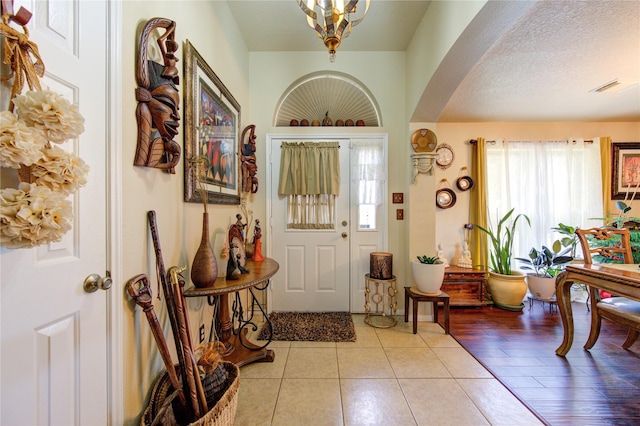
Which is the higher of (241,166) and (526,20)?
(526,20)

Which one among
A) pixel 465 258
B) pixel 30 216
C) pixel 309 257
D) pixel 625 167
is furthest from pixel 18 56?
pixel 625 167

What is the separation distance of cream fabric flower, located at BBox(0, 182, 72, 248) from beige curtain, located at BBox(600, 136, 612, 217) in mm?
5569

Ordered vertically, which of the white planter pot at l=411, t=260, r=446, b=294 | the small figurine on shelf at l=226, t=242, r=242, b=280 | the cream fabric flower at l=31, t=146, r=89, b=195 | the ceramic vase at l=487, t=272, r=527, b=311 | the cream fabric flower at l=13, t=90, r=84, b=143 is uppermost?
the cream fabric flower at l=13, t=90, r=84, b=143

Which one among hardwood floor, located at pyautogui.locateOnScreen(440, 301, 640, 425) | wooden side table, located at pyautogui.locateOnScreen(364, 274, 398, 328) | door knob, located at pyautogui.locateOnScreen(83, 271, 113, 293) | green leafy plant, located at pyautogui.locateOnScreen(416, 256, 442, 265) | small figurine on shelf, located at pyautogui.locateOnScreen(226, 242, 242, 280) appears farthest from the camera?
wooden side table, located at pyautogui.locateOnScreen(364, 274, 398, 328)

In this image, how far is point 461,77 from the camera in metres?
2.15

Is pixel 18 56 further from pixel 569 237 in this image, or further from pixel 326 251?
pixel 569 237

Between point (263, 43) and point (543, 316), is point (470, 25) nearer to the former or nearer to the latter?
point (263, 43)

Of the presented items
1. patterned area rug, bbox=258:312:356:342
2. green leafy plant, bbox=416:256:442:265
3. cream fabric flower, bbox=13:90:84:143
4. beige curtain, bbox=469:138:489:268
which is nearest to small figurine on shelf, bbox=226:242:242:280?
patterned area rug, bbox=258:312:356:342

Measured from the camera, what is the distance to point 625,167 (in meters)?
3.62

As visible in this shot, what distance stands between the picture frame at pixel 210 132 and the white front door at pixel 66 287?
0.58 m

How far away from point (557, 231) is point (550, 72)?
7.29 feet

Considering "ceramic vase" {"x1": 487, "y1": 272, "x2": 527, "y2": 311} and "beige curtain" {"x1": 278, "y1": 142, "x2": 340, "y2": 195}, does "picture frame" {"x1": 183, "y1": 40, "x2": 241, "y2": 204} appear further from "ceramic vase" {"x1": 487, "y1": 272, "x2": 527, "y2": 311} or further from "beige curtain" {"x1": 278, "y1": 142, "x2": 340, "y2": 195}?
"ceramic vase" {"x1": 487, "y1": 272, "x2": 527, "y2": 311}

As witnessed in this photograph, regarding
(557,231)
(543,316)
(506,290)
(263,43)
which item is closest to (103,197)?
(263,43)

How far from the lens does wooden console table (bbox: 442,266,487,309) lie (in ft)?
10.5
